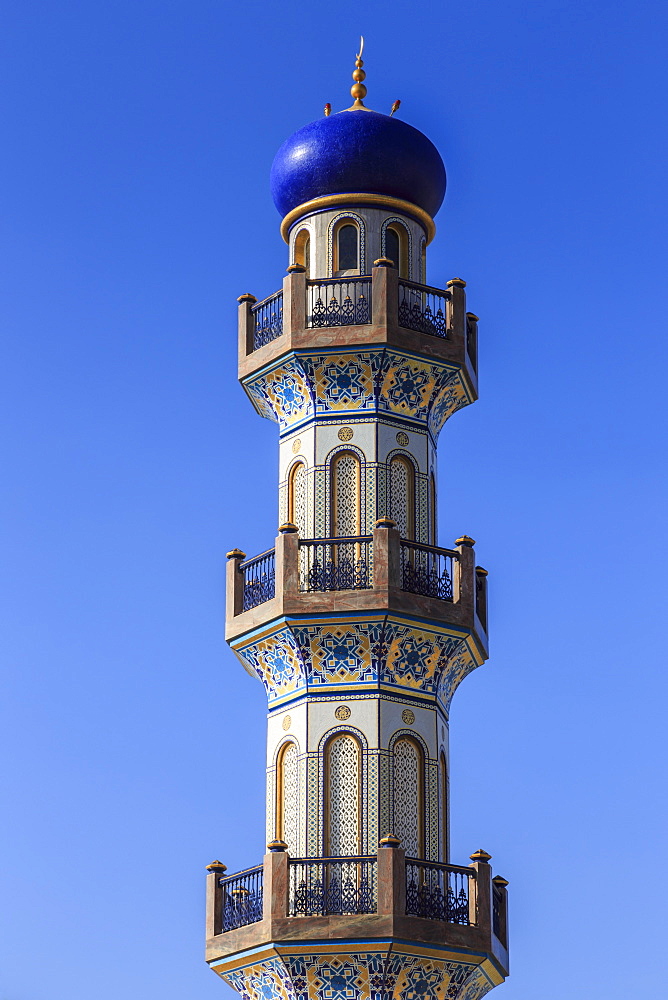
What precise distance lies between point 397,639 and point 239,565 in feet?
9.23

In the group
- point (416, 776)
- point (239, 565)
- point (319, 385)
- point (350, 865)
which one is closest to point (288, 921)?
point (350, 865)

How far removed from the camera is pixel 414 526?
112ft

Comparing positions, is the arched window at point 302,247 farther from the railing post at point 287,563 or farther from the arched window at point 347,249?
the railing post at point 287,563

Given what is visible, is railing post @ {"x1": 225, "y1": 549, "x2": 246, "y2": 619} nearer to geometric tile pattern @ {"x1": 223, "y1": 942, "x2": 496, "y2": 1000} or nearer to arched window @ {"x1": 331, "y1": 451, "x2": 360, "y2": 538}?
arched window @ {"x1": 331, "y1": 451, "x2": 360, "y2": 538}

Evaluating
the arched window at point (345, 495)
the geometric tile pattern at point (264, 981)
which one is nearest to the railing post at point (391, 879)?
the geometric tile pattern at point (264, 981)

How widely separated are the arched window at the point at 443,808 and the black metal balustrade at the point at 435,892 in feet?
3.34

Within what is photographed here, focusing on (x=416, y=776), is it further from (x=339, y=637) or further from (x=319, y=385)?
(x=319, y=385)

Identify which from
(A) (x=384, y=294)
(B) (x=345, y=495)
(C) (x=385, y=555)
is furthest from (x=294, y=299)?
(C) (x=385, y=555)

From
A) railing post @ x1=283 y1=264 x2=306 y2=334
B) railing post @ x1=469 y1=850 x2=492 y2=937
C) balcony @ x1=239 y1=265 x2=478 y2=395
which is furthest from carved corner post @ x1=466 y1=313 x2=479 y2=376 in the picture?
railing post @ x1=469 y1=850 x2=492 y2=937

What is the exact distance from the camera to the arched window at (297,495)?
33.9m

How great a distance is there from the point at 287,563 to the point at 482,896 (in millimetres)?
5438

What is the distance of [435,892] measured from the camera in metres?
31.1

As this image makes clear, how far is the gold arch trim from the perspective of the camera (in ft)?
116

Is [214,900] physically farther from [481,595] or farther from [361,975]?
[481,595]
